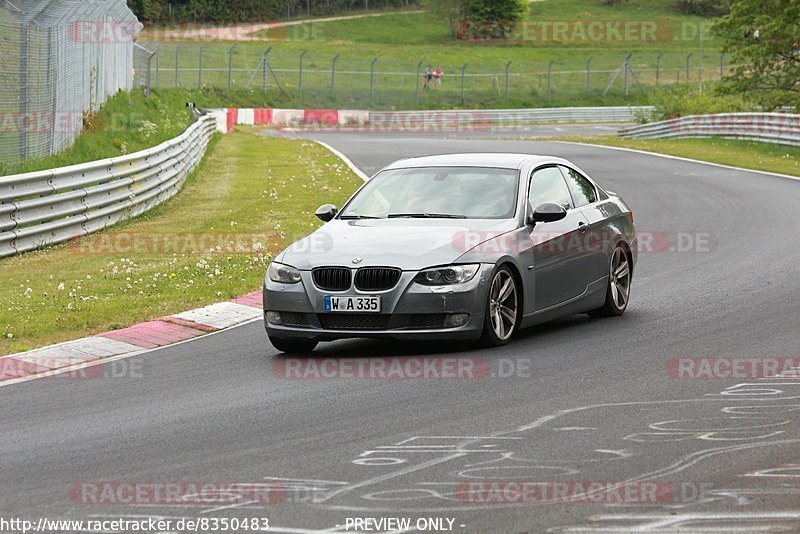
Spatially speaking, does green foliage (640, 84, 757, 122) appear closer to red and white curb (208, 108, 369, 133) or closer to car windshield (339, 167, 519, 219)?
red and white curb (208, 108, 369, 133)

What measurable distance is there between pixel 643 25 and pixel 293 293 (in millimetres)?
113193

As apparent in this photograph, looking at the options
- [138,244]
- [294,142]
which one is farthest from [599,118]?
[138,244]

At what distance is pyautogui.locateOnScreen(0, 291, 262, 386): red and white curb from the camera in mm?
10047

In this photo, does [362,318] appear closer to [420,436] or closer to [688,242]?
[420,436]

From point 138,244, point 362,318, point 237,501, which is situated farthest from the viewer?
point 138,244

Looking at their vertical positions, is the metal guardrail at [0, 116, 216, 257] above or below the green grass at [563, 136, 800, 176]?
above

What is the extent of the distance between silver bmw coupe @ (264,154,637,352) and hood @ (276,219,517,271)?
1 centimetres

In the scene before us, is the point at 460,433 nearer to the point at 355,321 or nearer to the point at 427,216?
the point at 355,321

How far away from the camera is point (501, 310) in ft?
33.9

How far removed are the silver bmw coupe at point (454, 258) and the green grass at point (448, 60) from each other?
2352 inches

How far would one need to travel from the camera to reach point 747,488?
613 cm

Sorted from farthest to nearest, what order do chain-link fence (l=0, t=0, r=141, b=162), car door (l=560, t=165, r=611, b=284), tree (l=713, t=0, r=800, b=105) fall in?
tree (l=713, t=0, r=800, b=105), chain-link fence (l=0, t=0, r=141, b=162), car door (l=560, t=165, r=611, b=284)

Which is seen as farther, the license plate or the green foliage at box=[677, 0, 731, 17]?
the green foliage at box=[677, 0, 731, 17]

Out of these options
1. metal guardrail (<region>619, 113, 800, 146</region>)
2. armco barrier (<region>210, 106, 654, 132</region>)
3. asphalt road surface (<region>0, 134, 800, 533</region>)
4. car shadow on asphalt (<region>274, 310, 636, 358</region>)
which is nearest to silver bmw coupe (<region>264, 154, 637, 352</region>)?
car shadow on asphalt (<region>274, 310, 636, 358</region>)
